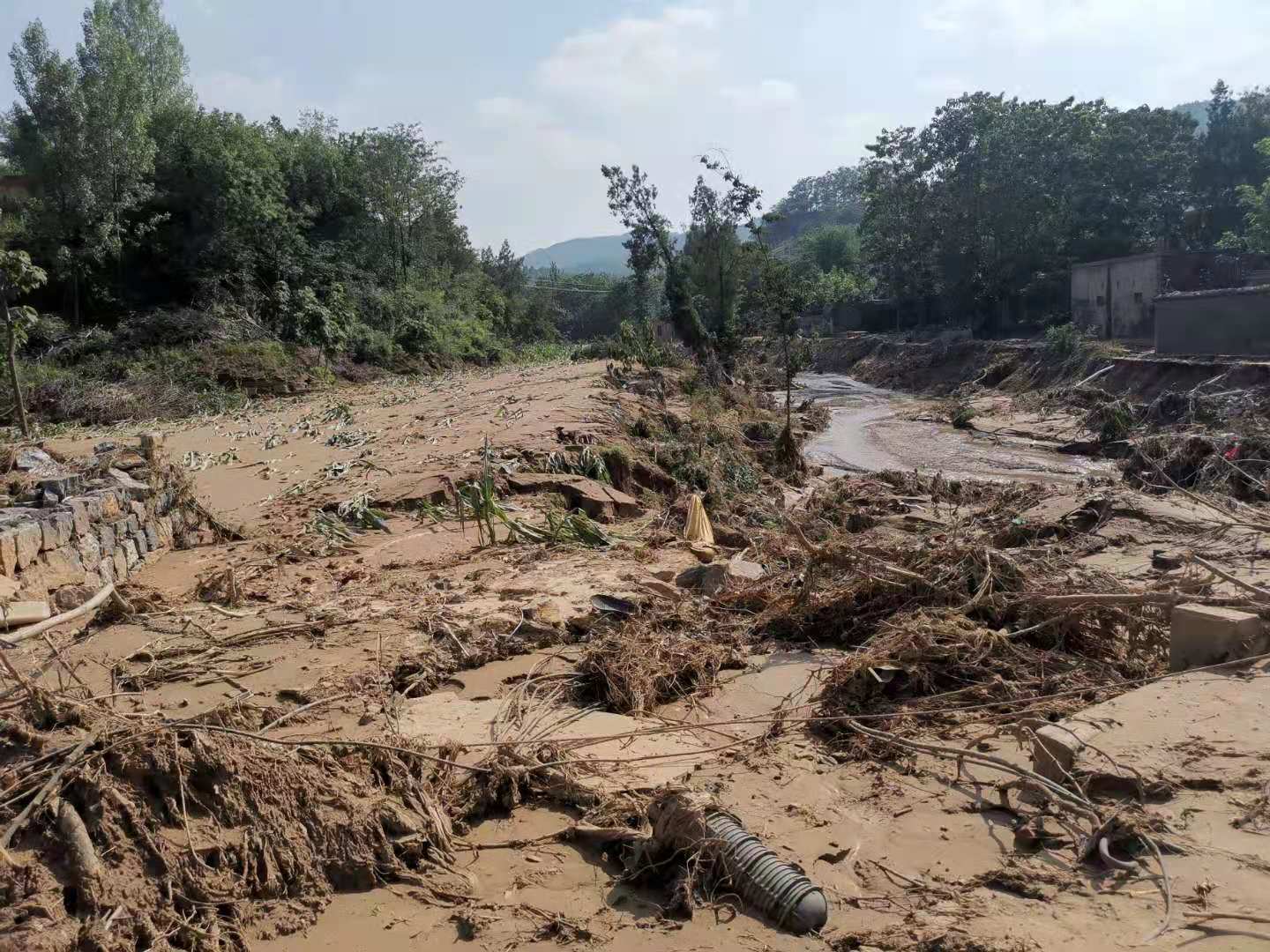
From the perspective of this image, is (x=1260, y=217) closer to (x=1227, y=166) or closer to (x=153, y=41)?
(x=1227, y=166)

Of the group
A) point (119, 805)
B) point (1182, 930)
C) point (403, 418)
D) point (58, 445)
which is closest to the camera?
point (1182, 930)

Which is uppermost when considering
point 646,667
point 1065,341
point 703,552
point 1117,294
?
point 1117,294

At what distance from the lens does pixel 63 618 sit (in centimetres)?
595

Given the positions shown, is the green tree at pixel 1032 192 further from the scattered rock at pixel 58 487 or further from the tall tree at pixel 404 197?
the scattered rock at pixel 58 487

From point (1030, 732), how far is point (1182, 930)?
1.34 metres

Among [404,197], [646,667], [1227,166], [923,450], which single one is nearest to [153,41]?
[404,197]

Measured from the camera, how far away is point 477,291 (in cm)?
4075

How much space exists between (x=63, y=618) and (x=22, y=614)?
0.78 ft

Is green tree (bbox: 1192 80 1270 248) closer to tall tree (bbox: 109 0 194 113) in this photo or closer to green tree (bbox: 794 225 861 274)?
green tree (bbox: 794 225 861 274)

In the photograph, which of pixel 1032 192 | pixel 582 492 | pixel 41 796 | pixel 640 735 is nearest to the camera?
pixel 41 796

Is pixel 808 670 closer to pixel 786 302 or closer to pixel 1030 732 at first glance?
pixel 1030 732

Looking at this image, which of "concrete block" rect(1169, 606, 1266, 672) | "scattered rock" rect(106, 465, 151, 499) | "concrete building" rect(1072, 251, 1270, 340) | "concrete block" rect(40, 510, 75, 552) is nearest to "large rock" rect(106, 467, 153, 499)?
"scattered rock" rect(106, 465, 151, 499)

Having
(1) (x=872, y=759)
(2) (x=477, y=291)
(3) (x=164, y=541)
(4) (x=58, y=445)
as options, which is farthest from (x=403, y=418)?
(2) (x=477, y=291)

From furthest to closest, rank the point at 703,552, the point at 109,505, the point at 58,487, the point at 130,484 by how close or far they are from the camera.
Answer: the point at 703,552
the point at 130,484
the point at 109,505
the point at 58,487
